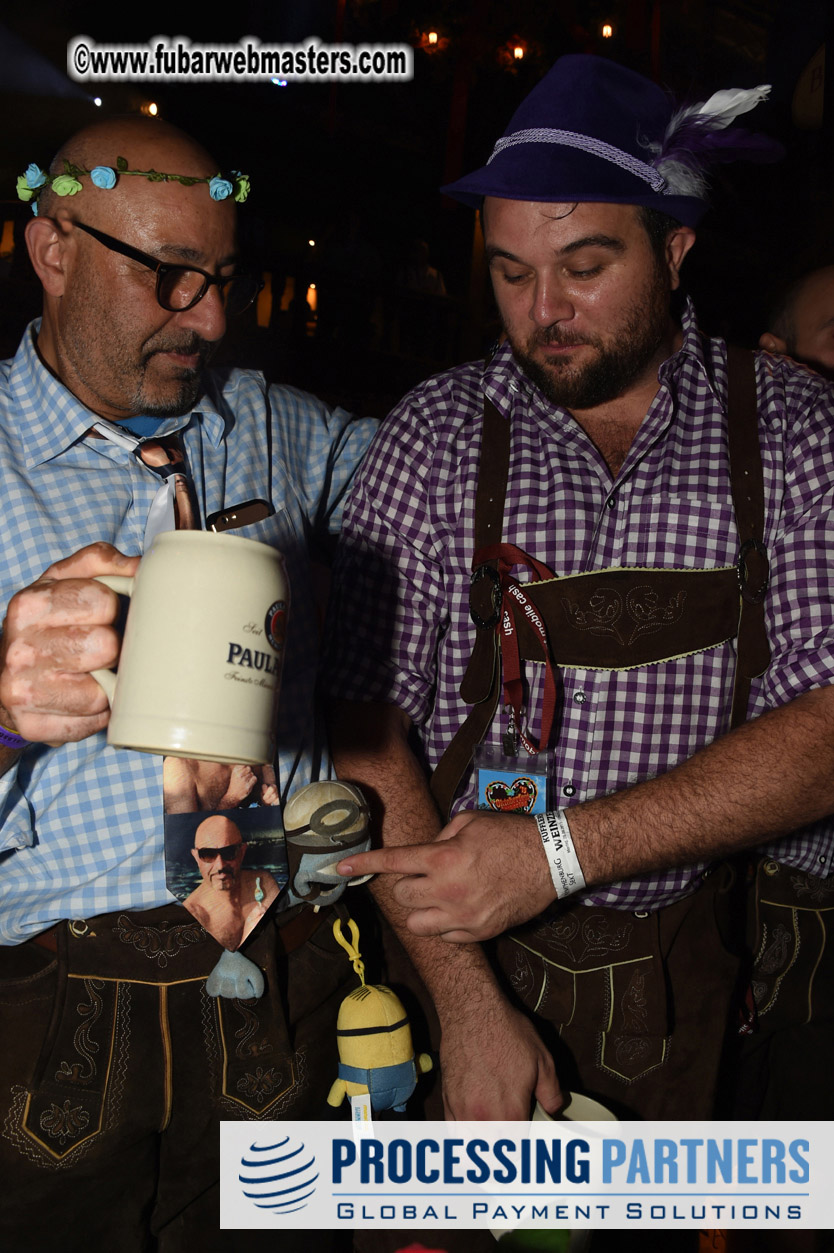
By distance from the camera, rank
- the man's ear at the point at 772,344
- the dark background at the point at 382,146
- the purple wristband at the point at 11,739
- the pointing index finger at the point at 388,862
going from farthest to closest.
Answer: the dark background at the point at 382,146
the man's ear at the point at 772,344
the pointing index finger at the point at 388,862
the purple wristband at the point at 11,739

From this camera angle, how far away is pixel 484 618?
4.88 ft

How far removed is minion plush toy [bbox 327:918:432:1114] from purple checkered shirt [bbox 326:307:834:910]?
0.37 m

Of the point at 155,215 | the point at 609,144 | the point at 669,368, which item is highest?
the point at 609,144

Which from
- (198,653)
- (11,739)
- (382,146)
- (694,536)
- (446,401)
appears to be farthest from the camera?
(382,146)

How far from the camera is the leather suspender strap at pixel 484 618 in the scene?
149 centimetres

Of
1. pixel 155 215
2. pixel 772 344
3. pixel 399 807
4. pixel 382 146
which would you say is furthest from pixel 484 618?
pixel 382 146

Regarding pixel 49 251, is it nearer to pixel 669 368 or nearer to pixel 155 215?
pixel 155 215

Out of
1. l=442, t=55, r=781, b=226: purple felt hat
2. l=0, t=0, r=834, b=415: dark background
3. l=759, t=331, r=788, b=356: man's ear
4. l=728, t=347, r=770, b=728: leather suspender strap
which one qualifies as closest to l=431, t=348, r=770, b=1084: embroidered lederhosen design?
l=728, t=347, r=770, b=728: leather suspender strap

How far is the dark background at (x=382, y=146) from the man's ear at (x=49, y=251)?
2852mm

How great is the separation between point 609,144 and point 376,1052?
151cm

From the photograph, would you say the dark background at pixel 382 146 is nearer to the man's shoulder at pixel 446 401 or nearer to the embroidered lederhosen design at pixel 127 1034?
the man's shoulder at pixel 446 401

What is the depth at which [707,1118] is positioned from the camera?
1.67m

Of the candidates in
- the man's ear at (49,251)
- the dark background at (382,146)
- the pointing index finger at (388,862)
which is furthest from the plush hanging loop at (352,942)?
the dark background at (382,146)

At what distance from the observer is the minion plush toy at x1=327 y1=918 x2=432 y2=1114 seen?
1.34 m
